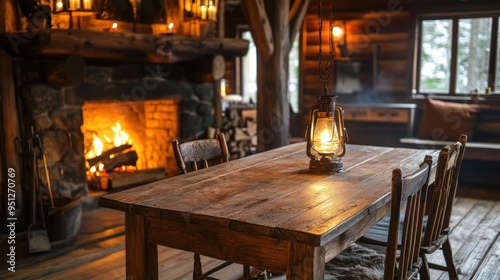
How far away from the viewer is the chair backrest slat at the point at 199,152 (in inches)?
108

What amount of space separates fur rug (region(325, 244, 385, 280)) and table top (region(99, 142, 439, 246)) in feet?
1.21

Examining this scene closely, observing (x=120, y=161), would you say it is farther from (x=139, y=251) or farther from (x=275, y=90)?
(x=139, y=251)

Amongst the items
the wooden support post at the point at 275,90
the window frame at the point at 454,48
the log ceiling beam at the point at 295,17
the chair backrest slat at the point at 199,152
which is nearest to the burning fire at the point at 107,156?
the wooden support post at the point at 275,90

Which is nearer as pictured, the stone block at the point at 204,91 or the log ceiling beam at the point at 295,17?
the log ceiling beam at the point at 295,17

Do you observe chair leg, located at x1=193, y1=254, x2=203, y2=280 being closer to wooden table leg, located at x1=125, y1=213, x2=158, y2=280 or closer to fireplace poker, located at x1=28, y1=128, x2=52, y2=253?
wooden table leg, located at x1=125, y1=213, x2=158, y2=280

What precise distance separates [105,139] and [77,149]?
910 millimetres

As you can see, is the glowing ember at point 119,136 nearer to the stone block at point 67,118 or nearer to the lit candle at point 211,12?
the stone block at point 67,118

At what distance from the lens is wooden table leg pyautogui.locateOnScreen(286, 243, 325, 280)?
172cm

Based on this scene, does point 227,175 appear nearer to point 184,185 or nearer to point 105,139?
point 184,185

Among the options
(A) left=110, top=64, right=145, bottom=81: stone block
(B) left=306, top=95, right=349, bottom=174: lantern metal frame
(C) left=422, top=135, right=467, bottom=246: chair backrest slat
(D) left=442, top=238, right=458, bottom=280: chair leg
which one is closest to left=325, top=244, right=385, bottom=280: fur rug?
(C) left=422, top=135, right=467, bottom=246: chair backrest slat

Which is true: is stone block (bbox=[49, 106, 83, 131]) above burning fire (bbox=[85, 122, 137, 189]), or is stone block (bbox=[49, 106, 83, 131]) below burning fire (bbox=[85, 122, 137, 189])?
above

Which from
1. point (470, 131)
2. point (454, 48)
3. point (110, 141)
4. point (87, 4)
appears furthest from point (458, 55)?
point (87, 4)

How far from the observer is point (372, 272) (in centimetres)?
244

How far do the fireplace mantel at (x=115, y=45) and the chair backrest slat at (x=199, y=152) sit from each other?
4.99ft
